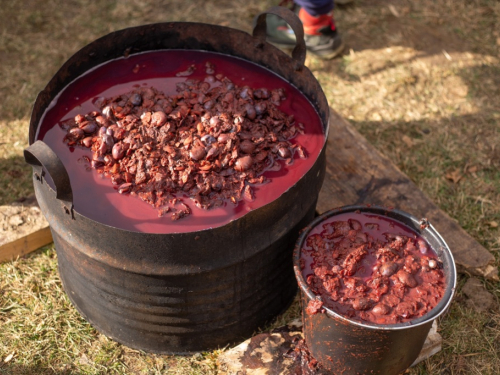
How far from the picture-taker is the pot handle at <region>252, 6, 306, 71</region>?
3438 mm

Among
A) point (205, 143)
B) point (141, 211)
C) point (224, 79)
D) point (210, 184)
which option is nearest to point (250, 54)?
point (224, 79)

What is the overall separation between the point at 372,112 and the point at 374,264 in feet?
8.51

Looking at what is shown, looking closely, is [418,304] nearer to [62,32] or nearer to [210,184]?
[210,184]

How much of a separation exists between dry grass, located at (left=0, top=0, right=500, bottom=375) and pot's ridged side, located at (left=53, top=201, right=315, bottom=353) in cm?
18

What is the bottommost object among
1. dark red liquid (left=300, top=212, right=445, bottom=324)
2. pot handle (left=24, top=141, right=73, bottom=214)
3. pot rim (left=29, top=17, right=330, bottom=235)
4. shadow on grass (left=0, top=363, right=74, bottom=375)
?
shadow on grass (left=0, top=363, right=74, bottom=375)

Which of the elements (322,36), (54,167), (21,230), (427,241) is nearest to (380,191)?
(427,241)

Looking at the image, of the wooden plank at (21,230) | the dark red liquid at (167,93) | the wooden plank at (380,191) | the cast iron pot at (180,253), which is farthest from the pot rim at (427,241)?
the wooden plank at (21,230)

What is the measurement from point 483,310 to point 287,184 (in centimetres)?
185

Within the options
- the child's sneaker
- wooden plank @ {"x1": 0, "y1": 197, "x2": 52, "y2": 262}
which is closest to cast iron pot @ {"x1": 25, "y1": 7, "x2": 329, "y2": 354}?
wooden plank @ {"x1": 0, "y1": 197, "x2": 52, "y2": 262}

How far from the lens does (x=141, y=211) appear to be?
2.98m

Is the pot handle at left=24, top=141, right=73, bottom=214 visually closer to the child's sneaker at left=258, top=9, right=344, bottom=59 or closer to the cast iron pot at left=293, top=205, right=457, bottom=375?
the cast iron pot at left=293, top=205, right=457, bottom=375

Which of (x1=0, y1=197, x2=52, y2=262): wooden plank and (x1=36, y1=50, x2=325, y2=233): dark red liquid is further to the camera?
(x1=0, y1=197, x2=52, y2=262): wooden plank

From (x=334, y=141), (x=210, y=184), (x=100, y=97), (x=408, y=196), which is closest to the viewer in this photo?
(x=210, y=184)

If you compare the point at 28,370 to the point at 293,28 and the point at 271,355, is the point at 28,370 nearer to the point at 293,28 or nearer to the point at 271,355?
the point at 271,355
